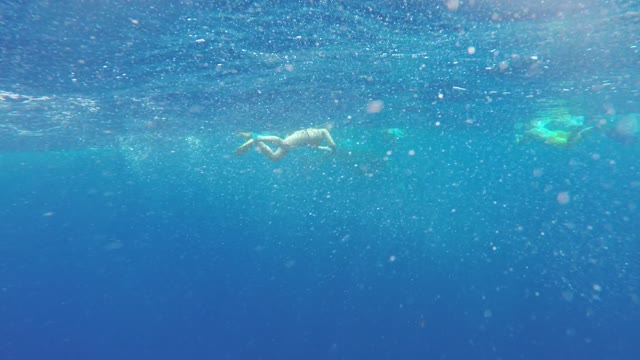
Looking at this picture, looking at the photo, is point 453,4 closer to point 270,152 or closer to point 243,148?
point 270,152

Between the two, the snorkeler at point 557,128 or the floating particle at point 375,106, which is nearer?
the snorkeler at point 557,128

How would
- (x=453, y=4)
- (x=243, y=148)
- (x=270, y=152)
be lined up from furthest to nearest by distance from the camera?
(x=270, y=152) < (x=243, y=148) < (x=453, y=4)

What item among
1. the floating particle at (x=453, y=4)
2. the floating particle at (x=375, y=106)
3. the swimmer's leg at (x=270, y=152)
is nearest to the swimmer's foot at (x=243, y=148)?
the swimmer's leg at (x=270, y=152)

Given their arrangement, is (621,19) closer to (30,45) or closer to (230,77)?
(230,77)

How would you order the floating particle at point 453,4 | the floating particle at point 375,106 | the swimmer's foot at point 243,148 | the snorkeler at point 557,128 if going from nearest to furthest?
1. the floating particle at point 453,4
2. the swimmer's foot at point 243,148
3. the snorkeler at point 557,128
4. the floating particle at point 375,106

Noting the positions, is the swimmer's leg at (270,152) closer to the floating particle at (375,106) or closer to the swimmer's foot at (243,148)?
the swimmer's foot at (243,148)

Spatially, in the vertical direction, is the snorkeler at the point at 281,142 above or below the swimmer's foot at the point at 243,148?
below

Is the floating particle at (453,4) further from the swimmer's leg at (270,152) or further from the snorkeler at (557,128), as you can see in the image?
the snorkeler at (557,128)

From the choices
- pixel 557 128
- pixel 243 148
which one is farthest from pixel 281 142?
pixel 557 128

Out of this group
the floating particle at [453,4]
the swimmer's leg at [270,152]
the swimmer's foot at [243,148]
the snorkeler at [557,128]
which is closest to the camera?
the floating particle at [453,4]

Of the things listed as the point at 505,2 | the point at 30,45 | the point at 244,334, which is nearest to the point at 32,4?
the point at 30,45

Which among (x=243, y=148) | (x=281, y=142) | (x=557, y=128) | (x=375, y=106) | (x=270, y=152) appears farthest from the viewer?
(x=557, y=128)

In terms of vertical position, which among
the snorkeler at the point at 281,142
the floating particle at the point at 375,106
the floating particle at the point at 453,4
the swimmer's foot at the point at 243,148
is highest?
the floating particle at the point at 453,4

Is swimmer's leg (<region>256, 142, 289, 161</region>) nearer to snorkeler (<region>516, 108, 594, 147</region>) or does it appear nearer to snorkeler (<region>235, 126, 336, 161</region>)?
snorkeler (<region>235, 126, 336, 161</region>)
